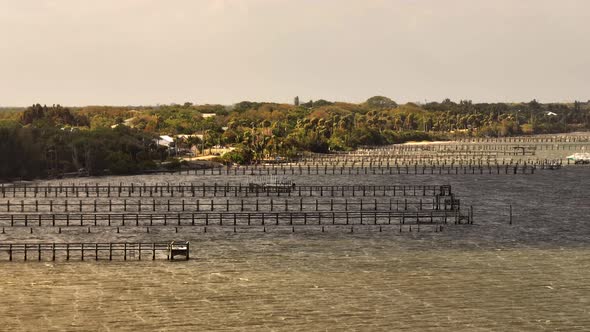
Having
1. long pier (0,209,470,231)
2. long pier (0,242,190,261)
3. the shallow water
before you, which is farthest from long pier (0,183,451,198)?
long pier (0,242,190,261)

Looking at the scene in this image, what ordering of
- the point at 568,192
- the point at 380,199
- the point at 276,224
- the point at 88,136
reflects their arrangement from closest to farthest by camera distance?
the point at 276,224
the point at 380,199
the point at 568,192
the point at 88,136

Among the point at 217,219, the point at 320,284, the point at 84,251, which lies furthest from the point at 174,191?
the point at 320,284

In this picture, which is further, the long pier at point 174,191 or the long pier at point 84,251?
the long pier at point 174,191

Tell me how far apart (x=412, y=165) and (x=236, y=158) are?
34004 millimetres

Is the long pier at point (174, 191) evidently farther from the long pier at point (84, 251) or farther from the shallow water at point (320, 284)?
the long pier at point (84, 251)

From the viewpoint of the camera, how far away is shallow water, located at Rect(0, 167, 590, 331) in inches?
2007

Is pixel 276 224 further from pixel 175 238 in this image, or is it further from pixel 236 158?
pixel 236 158

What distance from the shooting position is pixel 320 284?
60125mm

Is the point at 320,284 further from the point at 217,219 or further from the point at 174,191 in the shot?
the point at 174,191

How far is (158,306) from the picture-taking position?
176ft

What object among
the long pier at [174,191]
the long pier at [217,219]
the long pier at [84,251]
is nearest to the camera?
the long pier at [84,251]

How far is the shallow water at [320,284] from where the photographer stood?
51.0 meters

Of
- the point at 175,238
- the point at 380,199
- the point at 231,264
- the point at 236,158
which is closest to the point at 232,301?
the point at 231,264

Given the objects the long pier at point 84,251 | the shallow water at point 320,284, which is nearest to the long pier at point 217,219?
the shallow water at point 320,284
